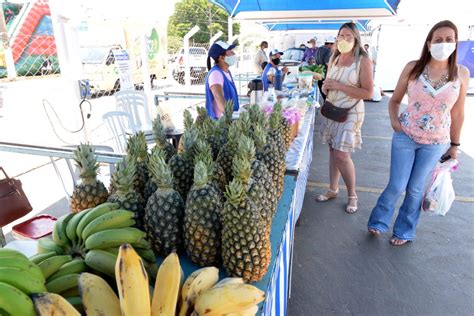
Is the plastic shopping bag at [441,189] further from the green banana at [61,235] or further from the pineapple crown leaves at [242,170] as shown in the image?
the green banana at [61,235]

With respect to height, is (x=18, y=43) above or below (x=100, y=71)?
above

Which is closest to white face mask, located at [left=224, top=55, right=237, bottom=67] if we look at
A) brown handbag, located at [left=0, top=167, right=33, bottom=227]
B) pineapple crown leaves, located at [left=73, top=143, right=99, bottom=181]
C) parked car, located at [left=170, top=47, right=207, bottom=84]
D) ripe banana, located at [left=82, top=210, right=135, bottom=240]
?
brown handbag, located at [left=0, top=167, right=33, bottom=227]

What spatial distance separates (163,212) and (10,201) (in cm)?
138

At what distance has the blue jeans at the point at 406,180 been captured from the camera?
270cm

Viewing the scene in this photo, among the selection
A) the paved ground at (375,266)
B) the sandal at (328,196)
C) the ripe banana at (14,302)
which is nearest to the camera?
the ripe banana at (14,302)

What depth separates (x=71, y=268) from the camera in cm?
93

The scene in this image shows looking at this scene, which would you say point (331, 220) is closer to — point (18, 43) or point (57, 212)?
point (57, 212)

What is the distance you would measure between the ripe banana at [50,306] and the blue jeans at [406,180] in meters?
2.74

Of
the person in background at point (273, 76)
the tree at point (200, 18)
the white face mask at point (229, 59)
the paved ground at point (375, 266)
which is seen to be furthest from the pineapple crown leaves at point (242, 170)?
the tree at point (200, 18)

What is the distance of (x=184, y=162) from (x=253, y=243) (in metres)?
0.55

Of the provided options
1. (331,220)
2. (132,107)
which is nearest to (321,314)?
(331,220)

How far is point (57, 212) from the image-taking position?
144 inches

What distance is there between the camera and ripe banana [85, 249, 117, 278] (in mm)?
930

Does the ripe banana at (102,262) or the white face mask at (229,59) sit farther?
the white face mask at (229,59)
